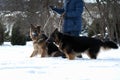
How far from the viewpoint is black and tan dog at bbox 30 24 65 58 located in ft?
36.1

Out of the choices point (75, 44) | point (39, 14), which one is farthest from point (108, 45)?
point (39, 14)

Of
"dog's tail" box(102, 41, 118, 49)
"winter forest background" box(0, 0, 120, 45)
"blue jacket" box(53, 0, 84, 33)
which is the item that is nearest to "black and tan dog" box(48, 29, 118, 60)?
"dog's tail" box(102, 41, 118, 49)

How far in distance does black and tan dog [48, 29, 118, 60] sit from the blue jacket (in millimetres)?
686

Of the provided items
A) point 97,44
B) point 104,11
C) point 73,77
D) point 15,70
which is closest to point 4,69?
point 15,70

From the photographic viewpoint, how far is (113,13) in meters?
29.4

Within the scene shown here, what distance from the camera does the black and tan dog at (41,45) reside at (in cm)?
1099

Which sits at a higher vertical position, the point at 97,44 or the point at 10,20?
the point at 97,44

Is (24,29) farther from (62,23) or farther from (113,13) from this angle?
(62,23)

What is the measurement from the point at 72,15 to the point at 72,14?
1.1 inches

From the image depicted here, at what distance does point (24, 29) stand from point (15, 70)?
940 inches

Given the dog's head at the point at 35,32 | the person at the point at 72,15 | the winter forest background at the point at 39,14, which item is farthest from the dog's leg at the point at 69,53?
the winter forest background at the point at 39,14

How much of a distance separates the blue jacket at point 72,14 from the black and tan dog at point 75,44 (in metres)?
0.69

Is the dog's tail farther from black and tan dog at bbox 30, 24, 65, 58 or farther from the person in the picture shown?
black and tan dog at bbox 30, 24, 65, 58

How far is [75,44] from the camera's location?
1006 centimetres
